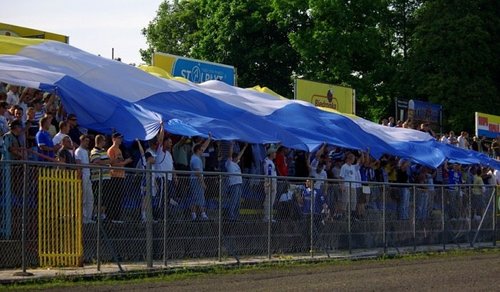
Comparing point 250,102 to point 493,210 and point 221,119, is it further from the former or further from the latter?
point 493,210

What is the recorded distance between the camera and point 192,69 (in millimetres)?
32406

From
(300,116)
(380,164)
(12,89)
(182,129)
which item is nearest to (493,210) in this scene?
(380,164)

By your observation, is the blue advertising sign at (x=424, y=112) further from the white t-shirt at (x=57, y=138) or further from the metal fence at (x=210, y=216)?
the white t-shirt at (x=57, y=138)

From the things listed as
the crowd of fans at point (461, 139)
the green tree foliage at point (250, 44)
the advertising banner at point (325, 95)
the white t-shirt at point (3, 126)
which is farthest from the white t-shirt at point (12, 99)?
the green tree foliage at point (250, 44)

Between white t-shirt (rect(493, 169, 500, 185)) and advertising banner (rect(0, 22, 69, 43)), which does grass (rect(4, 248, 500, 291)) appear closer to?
white t-shirt (rect(493, 169, 500, 185))

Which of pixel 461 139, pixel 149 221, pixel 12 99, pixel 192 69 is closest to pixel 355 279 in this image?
pixel 149 221

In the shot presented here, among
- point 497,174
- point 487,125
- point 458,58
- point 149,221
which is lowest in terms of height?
point 149,221

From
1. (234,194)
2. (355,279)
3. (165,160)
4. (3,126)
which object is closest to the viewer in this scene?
(355,279)

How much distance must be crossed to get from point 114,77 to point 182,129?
2933 millimetres

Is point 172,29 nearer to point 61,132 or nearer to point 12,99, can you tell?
point 12,99

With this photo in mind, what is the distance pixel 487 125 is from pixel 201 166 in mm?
29481

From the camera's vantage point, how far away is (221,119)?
73.0 feet

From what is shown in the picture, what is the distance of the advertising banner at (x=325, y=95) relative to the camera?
36875 millimetres

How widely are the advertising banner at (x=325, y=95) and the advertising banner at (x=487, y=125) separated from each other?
25.6 feet
